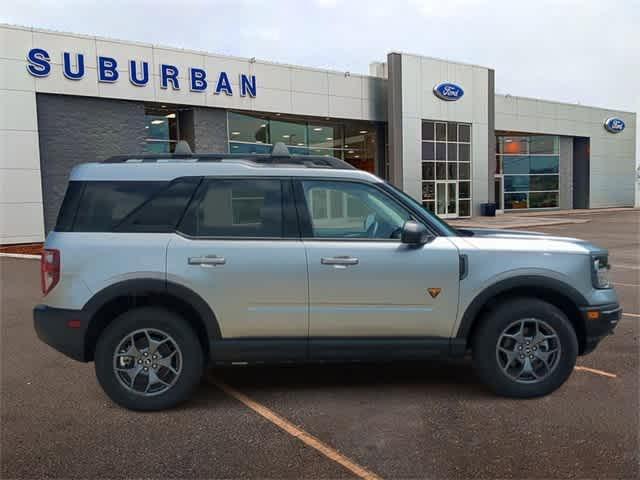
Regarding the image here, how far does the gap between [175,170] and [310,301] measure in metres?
1.52

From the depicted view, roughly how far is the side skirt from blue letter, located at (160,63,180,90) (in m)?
19.8

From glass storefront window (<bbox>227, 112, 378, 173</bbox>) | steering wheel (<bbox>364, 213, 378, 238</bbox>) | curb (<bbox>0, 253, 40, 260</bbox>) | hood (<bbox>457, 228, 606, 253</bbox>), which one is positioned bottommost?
curb (<bbox>0, 253, 40, 260</bbox>)

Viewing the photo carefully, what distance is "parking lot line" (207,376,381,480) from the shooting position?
9.89ft

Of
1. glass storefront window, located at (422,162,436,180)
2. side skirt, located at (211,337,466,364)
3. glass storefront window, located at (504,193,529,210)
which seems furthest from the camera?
glass storefront window, located at (504,193,529,210)

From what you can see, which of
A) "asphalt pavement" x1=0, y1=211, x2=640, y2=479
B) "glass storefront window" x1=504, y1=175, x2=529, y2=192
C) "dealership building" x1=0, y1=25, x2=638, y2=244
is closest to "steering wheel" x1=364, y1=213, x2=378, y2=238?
"asphalt pavement" x1=0, y1=211, x2=640, y2=479

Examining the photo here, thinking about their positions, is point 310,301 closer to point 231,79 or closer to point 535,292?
point 535,292

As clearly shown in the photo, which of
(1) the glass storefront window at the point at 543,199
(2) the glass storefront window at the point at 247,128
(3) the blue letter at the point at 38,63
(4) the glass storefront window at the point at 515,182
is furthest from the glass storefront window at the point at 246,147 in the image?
(1) the glass storefront window at the point at 543,199

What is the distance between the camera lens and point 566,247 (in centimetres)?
411

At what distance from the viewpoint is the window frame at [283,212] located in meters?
3.90

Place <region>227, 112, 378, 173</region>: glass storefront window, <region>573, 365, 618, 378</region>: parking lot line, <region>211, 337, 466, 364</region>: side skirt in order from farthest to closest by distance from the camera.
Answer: <region>227, 112, 378, 173</region>: glass storefront window < <region>573, 365, 618, 378</region>: parking lot line < <region>211, 337, 466, 364</region>: side skirt

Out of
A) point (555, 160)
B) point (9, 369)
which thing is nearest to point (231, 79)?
point (9, 369)

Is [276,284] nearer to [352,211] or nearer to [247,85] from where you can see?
[352,211]

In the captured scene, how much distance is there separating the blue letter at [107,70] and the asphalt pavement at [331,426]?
57.8 ft

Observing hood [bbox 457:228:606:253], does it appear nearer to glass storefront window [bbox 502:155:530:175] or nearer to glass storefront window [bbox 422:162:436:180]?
glass storefront window [bbox 422:162:436:180]
